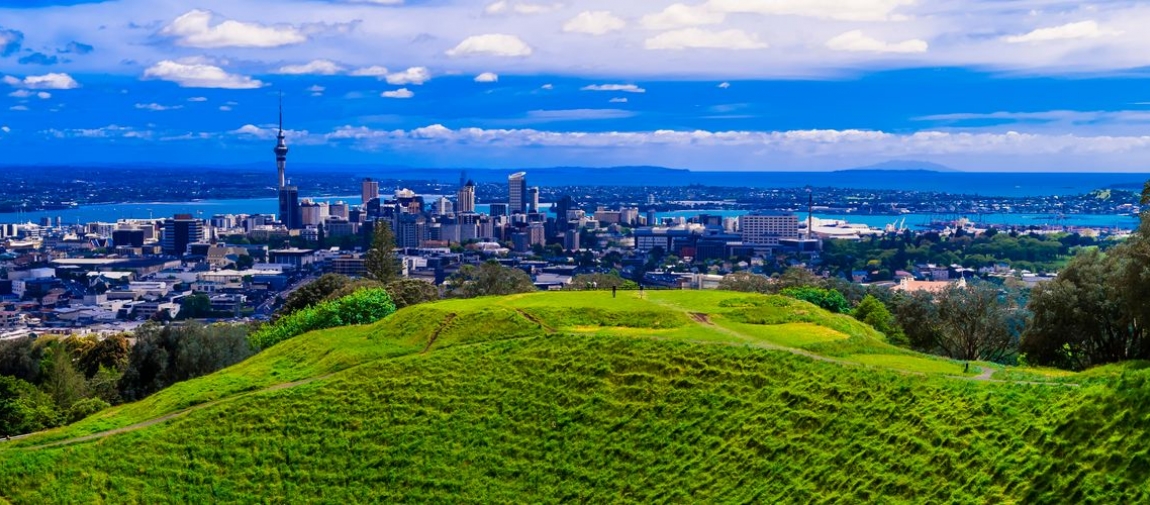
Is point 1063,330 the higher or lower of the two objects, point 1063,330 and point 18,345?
the higher

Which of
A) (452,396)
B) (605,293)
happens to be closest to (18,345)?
(605,293)

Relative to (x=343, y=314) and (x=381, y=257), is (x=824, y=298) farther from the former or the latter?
(x=381, y=257)

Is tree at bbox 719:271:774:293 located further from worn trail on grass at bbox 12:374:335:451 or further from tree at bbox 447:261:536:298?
worn trail on grass at bbox 12:374:335:451

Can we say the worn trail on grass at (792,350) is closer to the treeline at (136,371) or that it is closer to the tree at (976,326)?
the tree at (976,326)

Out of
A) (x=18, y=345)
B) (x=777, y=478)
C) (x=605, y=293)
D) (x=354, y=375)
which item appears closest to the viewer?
(x=777, y=478)

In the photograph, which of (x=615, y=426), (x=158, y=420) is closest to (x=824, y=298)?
(x=615, y=426)

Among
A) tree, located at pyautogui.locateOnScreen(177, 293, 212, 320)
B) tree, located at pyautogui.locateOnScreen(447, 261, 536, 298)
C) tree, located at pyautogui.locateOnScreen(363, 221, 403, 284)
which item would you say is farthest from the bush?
tree, located at pyautogui.locateOnScreen(177, 293, 212, 320)

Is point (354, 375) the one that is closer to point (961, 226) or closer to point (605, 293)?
point (605, 293)
